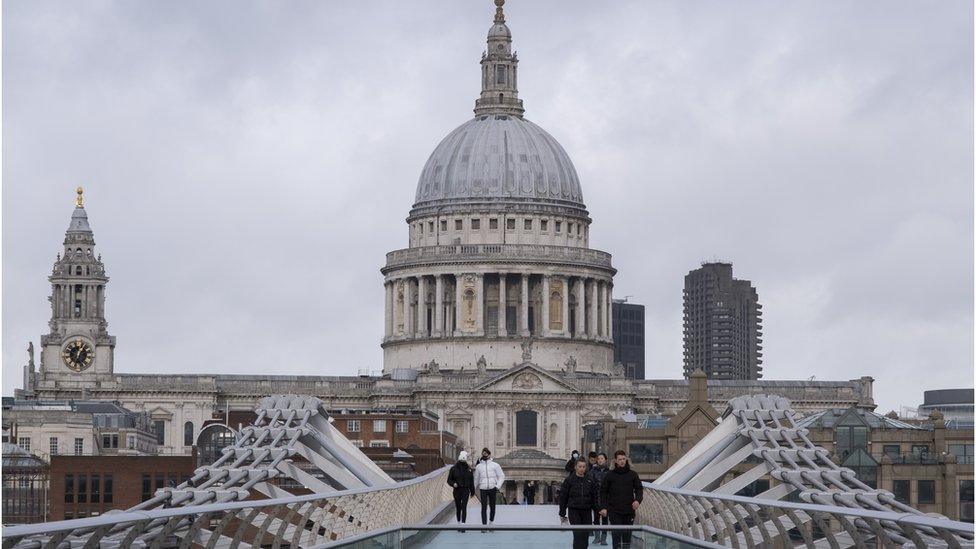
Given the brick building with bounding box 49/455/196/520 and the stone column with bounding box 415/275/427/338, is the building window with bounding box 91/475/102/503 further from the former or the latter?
the stone column with bounding box 415/275/427/338

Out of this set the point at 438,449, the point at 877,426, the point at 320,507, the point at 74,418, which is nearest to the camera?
the point at 320,507

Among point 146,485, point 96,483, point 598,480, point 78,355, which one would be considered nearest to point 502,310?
point 78,355

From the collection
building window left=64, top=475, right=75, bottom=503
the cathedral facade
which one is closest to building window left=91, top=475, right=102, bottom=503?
building window left=64, top=475, right=75, bottom=503

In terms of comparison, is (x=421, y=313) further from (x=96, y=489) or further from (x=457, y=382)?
(x=96, y=489)

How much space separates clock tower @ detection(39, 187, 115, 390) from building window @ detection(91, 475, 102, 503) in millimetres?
66273

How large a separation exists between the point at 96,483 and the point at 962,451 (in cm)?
3873

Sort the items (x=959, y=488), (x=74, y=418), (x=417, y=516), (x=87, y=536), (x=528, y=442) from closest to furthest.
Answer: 1. (x=87, y=536)
2. (x=417, y=516)
3. (x=959, y=488)
4. (x=74, y=418)
5. (x=528, y=442)

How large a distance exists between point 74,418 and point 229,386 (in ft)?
63.2

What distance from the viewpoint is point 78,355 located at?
192500 millimetres

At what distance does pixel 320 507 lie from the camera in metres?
39.5

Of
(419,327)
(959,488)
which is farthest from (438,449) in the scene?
(959,488)

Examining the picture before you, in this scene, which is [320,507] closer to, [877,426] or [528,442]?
[877,426]

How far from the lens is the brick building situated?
4897 inches

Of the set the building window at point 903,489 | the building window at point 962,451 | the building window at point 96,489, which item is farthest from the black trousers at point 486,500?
the building window at point 96,489
